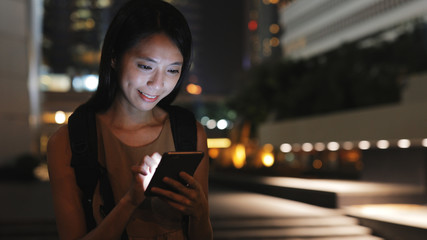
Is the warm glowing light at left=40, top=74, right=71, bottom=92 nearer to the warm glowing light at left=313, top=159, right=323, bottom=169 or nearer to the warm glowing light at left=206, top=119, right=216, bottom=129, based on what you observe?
the warm glowing light at left=206, top=119, right=216, bottom=129

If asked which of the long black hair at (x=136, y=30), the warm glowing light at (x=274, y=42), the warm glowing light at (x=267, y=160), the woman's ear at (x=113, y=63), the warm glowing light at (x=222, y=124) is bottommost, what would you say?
the warm glowing light at (x=267, y=160)

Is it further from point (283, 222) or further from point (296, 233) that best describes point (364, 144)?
point (296, 233)

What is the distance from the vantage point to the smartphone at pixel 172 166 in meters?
1.35

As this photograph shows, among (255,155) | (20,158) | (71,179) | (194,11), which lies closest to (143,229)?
(71,179)

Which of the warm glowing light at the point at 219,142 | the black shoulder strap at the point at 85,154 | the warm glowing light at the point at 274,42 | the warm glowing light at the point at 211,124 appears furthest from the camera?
the warm glowing light at the point at 274,42

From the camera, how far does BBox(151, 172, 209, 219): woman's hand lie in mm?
1373

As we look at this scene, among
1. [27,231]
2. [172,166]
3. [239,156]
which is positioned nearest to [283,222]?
[27,231]

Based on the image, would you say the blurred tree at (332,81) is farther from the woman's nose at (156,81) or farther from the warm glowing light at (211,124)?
the warm glowing light at (211,124)

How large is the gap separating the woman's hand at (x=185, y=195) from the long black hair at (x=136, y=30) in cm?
37

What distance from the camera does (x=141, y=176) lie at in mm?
1368

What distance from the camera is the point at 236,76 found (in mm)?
38875

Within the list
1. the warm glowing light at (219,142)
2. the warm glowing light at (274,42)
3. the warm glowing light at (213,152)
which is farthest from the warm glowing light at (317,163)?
the warm glowing light at (274,42)

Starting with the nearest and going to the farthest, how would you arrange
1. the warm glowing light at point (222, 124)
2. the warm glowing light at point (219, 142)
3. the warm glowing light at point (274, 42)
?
the warm glowing light at point (219, 142), the warm glowing light at point (222, 124), the warm glowing light at point (274, 42)

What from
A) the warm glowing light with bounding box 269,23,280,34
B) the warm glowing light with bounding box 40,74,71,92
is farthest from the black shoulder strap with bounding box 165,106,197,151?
the warm glowing light with bounding box 269,23,280,34
